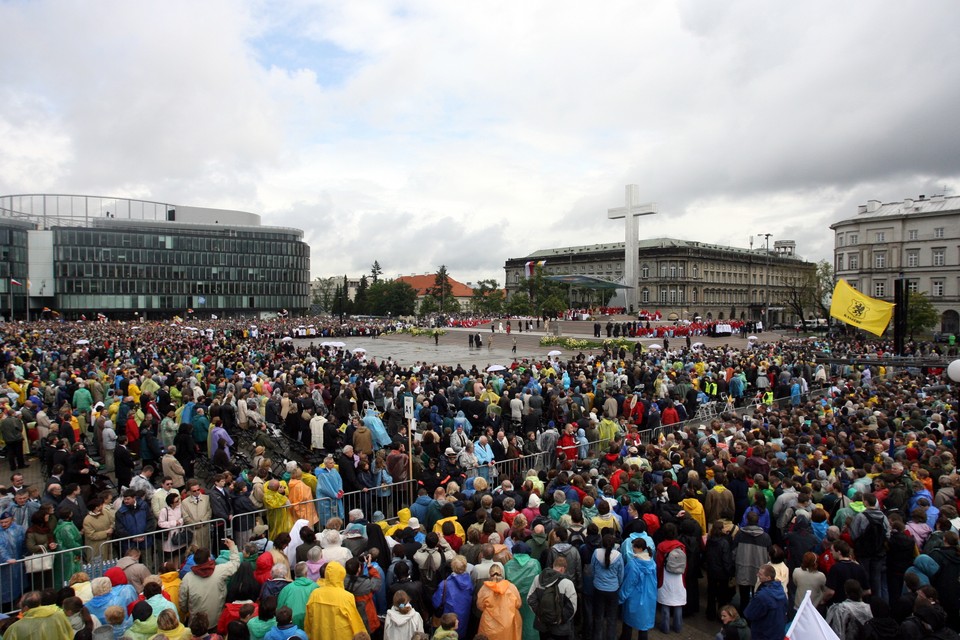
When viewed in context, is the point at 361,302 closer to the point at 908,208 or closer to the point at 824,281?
the point at 824,281

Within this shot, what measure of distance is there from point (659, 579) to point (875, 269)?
79946mm

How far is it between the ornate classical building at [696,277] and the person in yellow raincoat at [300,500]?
8106cm

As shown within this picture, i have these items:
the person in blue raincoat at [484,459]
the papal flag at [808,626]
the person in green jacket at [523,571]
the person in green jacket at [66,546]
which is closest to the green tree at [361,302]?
the person in blue raincoat at [484,459]

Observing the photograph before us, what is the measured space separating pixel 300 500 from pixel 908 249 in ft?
268

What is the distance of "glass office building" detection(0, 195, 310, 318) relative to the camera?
91.6 m

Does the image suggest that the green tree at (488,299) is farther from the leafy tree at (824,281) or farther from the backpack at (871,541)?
the backpack at (871,541)

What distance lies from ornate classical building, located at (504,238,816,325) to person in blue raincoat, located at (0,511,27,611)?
274 feet

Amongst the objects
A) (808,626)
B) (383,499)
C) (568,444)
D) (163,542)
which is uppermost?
(808,626)

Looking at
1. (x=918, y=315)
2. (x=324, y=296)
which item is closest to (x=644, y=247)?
(x=918, y=315)

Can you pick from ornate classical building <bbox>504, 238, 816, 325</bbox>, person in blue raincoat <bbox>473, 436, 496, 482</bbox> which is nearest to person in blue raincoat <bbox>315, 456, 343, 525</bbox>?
person in blue raincoat <bbox>473, 436, 496, 482</bbox>

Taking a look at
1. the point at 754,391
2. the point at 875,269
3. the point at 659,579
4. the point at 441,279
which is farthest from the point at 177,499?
the point at 441,279

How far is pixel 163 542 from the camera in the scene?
7.49m

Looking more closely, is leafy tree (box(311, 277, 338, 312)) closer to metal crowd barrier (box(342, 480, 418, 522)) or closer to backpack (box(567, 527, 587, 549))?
metal crowd barrier (box(342, 480, 418, 522))

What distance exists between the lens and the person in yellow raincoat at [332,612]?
5.30 metres
